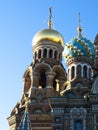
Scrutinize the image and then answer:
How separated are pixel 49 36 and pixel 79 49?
459 cm

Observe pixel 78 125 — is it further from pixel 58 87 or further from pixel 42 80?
pixel 42 80

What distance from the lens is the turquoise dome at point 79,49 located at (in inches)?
1064

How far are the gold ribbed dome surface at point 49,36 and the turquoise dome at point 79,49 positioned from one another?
3449mm

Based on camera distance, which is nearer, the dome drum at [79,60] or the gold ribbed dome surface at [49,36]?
the dome drum at [79,60]

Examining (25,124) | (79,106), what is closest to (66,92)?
(79,106)

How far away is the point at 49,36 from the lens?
31.0 meters

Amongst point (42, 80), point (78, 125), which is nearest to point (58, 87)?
point (42, 80)

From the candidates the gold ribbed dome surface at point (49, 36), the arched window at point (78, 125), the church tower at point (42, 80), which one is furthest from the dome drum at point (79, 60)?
the arched window at point (78, 125)

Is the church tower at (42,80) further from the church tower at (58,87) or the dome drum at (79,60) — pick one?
the dome drum at (79,60)

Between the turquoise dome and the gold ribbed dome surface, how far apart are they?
11.3ft

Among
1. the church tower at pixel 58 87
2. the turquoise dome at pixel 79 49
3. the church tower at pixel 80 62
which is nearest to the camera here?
the church tower at pixel 58 87

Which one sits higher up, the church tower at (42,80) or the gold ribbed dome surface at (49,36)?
the gold ribbed dome surface at (49,36)

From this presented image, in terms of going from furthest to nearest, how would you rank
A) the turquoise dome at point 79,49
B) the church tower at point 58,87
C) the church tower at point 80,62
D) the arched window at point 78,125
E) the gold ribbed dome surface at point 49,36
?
the gold ribbed dome surface at point 49,36 < the turquoise dome at point 79,49 < the church tower at point 80,62 < the church tower at point 58,87 < the arched window at point 78,125

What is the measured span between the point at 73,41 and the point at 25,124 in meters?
8.82
